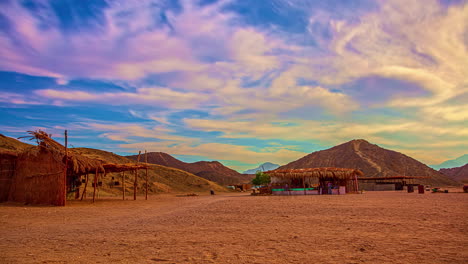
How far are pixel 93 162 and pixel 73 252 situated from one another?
16.6 meters

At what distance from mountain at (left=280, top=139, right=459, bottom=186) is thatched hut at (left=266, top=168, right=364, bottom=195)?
34.0 m

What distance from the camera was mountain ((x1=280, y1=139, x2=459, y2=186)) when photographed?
67062mm

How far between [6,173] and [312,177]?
2490 cm

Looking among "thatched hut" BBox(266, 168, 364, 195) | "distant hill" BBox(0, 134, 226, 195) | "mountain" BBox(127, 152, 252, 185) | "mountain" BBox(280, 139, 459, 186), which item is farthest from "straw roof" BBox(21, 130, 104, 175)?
"mountain" BBox(127, 152, 252, 185)

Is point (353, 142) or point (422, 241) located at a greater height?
point (353, 142)

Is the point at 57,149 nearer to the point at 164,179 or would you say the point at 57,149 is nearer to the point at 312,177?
the point at 312,177

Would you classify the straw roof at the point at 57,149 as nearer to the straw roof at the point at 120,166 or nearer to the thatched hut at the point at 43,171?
the thatched hut at the point at 43,171

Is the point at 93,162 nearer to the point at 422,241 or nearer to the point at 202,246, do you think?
the point at 202,246

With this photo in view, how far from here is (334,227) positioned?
951cm

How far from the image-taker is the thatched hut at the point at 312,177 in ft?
105

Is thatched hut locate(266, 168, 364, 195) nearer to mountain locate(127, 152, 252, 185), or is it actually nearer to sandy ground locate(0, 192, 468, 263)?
sandy ground locate(0, 192, 468, 263)

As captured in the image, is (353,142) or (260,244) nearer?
(260,244)

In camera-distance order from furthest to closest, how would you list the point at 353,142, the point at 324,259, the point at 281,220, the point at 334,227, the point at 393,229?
the point at 353,142, the point at 281,220, the point at 334,227, the point at 393,229, the point at 324,259

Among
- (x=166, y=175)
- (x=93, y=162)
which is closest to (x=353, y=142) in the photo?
(x=166, y=175)
